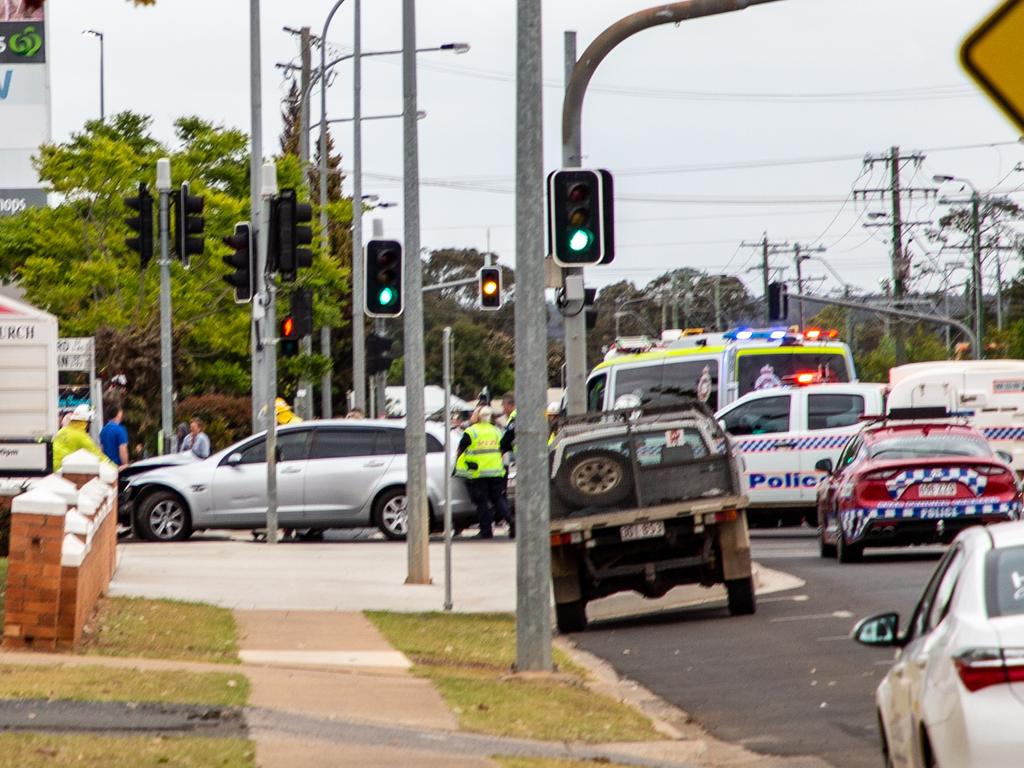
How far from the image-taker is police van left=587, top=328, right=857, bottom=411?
107 feet

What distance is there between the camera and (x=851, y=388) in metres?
29.1

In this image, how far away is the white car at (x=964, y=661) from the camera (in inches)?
263

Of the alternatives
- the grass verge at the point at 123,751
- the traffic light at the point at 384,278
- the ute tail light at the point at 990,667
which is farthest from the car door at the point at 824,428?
the ute tail light at the point at 990,667

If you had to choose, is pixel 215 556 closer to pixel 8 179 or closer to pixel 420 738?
pixel 420 738

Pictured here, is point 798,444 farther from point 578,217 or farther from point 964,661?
point 964,661

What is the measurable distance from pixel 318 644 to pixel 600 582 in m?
3.06

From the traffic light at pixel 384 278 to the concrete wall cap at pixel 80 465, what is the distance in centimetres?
342

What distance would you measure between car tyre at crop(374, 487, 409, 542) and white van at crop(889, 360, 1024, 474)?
719 centimetres

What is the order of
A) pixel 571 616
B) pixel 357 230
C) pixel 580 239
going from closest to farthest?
1. pixel 580 239
2. pixel 571 616
3. pixel 357 230

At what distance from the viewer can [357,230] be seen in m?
42.6

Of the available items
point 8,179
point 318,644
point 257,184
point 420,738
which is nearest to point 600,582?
point 318,644

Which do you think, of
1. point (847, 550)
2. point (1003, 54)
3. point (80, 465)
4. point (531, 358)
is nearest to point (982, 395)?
point (847, 550)

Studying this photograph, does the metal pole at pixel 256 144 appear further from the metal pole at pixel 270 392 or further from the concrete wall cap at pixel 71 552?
the concrete wall cap at pixel 71 552

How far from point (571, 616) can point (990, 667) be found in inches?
420
